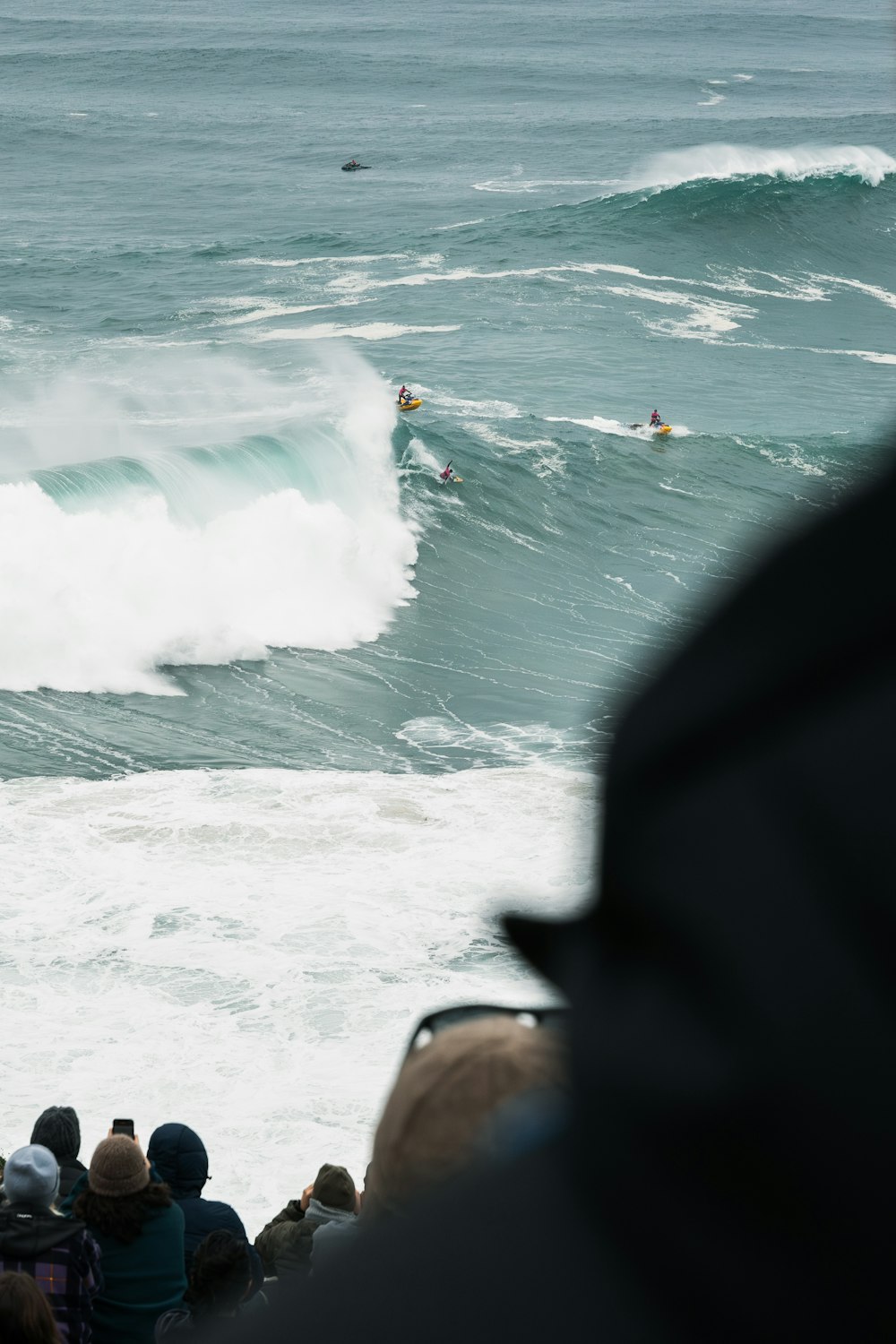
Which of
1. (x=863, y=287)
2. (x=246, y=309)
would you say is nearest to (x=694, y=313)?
(x=863, y=287)

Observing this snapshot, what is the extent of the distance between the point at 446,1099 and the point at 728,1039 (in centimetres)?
32

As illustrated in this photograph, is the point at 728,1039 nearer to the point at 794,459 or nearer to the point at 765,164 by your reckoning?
the point at 794,459

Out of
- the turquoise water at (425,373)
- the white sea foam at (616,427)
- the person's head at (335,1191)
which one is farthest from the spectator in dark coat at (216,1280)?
the white sea foam at (616,427)

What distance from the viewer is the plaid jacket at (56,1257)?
3332 mm

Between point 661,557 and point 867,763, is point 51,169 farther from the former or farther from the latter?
point 867,763

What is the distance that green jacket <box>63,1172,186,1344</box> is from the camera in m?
3.77

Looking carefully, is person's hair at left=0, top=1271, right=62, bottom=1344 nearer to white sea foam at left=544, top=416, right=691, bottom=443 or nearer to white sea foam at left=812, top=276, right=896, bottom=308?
white sea foam at left=544, top=416, right=691, bottom=443

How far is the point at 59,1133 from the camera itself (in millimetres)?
4293

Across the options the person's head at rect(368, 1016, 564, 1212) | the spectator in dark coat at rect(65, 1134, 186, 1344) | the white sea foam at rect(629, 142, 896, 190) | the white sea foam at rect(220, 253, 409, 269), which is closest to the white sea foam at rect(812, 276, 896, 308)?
the white sea foam at rect(629, 142, 896, 190)

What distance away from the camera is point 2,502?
66.2 feet

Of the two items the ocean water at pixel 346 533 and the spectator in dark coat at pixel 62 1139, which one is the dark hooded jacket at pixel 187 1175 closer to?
the spectator in dark coat at pixel 62 1139

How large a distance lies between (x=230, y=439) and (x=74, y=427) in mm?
2672

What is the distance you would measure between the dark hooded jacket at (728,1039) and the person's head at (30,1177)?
123 inches

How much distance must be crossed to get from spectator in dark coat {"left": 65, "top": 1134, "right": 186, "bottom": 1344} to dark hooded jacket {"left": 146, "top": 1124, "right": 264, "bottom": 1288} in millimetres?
432
